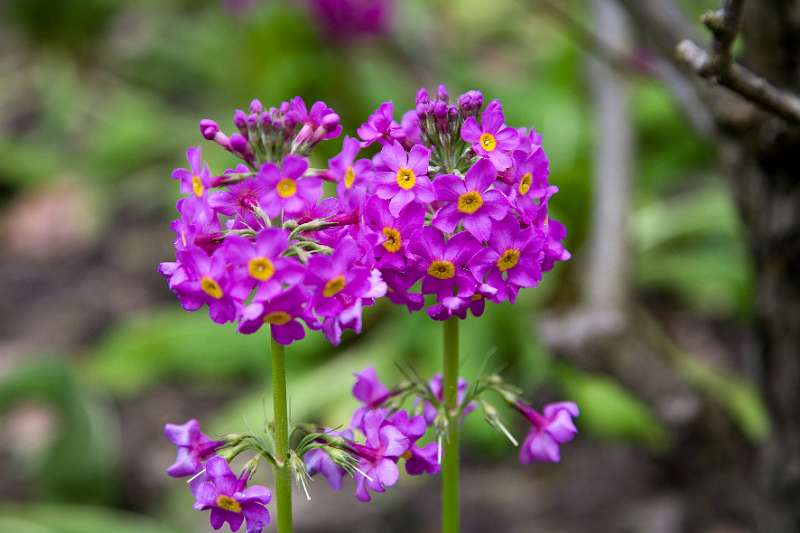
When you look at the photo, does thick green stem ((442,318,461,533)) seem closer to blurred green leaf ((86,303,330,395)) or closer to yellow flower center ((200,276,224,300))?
yellow flower center ((200,276,224,300))

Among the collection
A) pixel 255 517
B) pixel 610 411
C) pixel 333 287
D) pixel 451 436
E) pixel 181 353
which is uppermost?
pixel 181 353

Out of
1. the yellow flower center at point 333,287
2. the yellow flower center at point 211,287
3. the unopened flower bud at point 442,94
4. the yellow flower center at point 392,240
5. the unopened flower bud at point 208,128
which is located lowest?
the yellow flower center at point 333,287

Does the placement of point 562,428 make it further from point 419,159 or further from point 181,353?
point 181,353

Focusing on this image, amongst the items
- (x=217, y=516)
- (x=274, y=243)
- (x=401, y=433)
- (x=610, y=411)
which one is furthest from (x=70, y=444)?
(x=274, y=243)

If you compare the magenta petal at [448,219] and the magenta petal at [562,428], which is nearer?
the magenta petal at [448,219]

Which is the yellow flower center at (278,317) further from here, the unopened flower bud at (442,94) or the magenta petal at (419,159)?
the unopened flower bud at (442,94)

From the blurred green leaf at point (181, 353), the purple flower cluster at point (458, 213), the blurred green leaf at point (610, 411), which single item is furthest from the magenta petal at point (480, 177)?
the blurred green leaf at point (181, 353)

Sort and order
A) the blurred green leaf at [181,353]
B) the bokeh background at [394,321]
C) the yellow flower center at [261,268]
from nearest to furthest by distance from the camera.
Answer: the yellow flower center at [261,268]
the bokeh background at [394,321]
the blurred green leaf at [181,353]
